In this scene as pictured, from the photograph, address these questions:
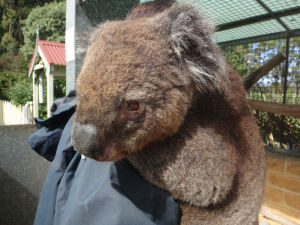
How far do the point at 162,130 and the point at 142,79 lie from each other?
0.17 m

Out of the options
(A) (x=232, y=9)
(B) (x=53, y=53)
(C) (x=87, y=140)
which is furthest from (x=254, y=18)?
(B) (x=53, y=53)

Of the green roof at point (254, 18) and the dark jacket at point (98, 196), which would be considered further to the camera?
the green roof at point (254, 18)

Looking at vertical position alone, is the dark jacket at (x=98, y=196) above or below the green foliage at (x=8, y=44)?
below

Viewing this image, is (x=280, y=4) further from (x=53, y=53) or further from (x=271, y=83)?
(x=53, y=53)

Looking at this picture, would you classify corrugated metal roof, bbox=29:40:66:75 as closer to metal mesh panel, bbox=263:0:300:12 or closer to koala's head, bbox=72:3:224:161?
metal mesh panel, bbox=263:0:300:12

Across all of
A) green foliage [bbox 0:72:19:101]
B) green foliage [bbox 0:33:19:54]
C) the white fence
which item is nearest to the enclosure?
the white fence

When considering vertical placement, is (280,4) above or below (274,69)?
above

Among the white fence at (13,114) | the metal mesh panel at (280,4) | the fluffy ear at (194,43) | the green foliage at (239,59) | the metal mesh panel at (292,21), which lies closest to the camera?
the fluffy ear at (194,43)

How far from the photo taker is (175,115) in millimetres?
774

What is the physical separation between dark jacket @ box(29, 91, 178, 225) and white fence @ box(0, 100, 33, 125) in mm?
7174

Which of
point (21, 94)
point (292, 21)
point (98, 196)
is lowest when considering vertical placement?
point (98, 196)

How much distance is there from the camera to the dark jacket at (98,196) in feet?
2.51

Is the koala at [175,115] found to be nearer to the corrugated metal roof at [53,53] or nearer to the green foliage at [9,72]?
the corrugated metal roof at [53,53]

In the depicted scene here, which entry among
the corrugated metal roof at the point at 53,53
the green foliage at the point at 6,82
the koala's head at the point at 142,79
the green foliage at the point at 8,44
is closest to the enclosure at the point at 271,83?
the koala's head at the point at 142,79
